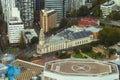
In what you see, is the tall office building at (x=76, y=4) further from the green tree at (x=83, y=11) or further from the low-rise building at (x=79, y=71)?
the low-rise building at (x=79, y=71)

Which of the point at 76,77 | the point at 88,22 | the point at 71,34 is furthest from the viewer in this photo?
the point at 88,22

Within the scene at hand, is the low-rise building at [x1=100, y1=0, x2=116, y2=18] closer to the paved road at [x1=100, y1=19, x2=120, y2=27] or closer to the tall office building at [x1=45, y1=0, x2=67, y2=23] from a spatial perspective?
the paved road at [x1=100, y1=19, x2=120, y2=27]

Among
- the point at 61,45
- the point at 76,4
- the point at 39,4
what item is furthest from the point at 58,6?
the point at 61,45

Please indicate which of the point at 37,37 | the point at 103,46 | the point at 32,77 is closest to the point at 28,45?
the point at 37,37

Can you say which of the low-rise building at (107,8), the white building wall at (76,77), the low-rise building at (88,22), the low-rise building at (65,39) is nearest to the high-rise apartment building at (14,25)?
the low-rise building at (65,39)

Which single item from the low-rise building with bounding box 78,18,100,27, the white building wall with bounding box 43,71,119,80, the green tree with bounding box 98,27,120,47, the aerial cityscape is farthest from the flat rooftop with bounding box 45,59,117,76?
the low-rise building with bounding box 78,18,100,27

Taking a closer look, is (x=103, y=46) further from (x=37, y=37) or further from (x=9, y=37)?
(x=9, y=37)

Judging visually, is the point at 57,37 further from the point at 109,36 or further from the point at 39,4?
the point at 39,4
